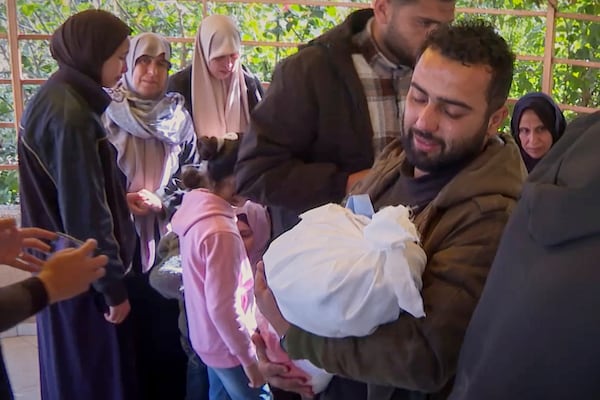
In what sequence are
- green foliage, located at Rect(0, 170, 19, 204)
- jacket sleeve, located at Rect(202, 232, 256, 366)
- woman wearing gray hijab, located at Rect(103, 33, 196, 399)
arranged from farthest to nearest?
green foliage, located at Rect(0, 170, 19, 204)
woman wearing gray hijab, located at Rect(103, 33, 196, 399)
jacket sleeve, located at Rect(202, 232, 256, 366)

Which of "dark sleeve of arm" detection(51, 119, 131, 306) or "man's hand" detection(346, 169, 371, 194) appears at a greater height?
"man's hand" detection(346, 169, 371, 194)

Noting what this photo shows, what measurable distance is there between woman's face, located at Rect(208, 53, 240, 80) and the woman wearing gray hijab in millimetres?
244

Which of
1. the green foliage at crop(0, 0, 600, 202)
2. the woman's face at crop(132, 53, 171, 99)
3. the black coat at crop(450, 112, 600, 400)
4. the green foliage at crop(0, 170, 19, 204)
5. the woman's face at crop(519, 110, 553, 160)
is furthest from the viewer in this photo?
the green foliage at crop(0, 170, 19, 204)

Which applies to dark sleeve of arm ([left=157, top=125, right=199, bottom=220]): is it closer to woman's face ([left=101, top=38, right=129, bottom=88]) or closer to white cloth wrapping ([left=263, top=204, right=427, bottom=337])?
woman's face ([left=101, top=38, right=129, bottom=88])

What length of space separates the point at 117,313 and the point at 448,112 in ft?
4.45

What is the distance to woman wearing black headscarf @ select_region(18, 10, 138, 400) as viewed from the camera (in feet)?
6.57

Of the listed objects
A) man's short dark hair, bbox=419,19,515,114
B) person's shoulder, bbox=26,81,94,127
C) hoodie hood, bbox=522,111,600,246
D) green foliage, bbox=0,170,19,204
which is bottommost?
green foliage, bbox=0,170,19,204

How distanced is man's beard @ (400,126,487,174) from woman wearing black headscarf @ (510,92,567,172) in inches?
81.0

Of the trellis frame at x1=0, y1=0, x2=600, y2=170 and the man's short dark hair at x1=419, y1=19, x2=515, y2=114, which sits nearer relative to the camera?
the man's short dark hair at x1=419, y1=19, x2=515, y2=114

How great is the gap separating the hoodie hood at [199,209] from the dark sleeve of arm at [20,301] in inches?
25.7

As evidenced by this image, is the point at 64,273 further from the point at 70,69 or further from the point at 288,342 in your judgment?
the point at 70,69

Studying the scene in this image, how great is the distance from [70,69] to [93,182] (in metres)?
0.37

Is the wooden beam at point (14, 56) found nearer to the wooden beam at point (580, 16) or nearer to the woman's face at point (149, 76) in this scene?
the woman's face at point (149, 76)

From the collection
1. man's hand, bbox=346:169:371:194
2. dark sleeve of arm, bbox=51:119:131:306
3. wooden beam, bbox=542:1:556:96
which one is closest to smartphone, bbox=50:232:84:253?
dark sleeve of arm, bbox=51:119:131:306
